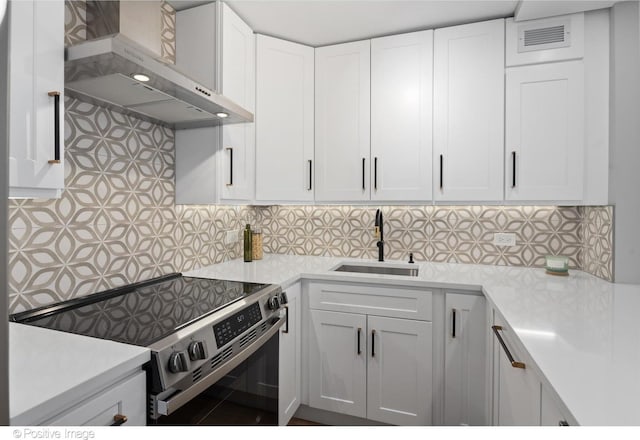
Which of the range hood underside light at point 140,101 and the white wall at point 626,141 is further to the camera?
→ the white wall at point 626,141

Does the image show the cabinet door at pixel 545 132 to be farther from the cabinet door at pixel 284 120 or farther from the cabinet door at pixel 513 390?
the cabinet door at pixel 284 120

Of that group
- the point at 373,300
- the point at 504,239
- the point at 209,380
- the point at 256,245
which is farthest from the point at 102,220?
the point at 504,239

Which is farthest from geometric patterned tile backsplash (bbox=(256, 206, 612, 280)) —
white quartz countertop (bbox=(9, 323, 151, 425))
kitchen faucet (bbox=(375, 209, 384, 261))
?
white quartz countertop (bbox=(9, 323, 151, 425))

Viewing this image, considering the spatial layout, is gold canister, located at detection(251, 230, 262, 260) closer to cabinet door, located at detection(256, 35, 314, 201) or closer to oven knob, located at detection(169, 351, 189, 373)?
cabinet door, located at detection(256, 35, 314, 201)

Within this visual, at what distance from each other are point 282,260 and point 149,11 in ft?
5.27

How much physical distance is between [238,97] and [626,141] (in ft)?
6.93

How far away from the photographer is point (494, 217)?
2266mm

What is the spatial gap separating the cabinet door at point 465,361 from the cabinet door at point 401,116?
69cm

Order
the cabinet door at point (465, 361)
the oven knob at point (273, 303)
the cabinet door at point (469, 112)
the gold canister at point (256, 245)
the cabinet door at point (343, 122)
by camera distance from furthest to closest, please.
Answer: the gold canister at point (256, 245) < the cabinet door at point (343, 122) < the cabinet door at point (469, 112) < the cabinet door at point (465, 361) < the oven knob at point (273, 303)

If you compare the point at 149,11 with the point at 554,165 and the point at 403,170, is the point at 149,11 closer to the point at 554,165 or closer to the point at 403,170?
the point at 403,170

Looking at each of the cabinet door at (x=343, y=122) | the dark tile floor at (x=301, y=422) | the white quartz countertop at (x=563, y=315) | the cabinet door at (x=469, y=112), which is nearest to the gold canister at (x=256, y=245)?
the white quartz countertop at (x=563, y=315)

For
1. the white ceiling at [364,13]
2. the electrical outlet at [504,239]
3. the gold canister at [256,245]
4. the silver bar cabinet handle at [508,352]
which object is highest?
the white ceiling at [364,13]

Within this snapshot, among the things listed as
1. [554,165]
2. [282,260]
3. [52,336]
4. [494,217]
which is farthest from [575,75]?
[52,336]

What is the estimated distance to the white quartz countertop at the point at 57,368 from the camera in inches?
27.3
